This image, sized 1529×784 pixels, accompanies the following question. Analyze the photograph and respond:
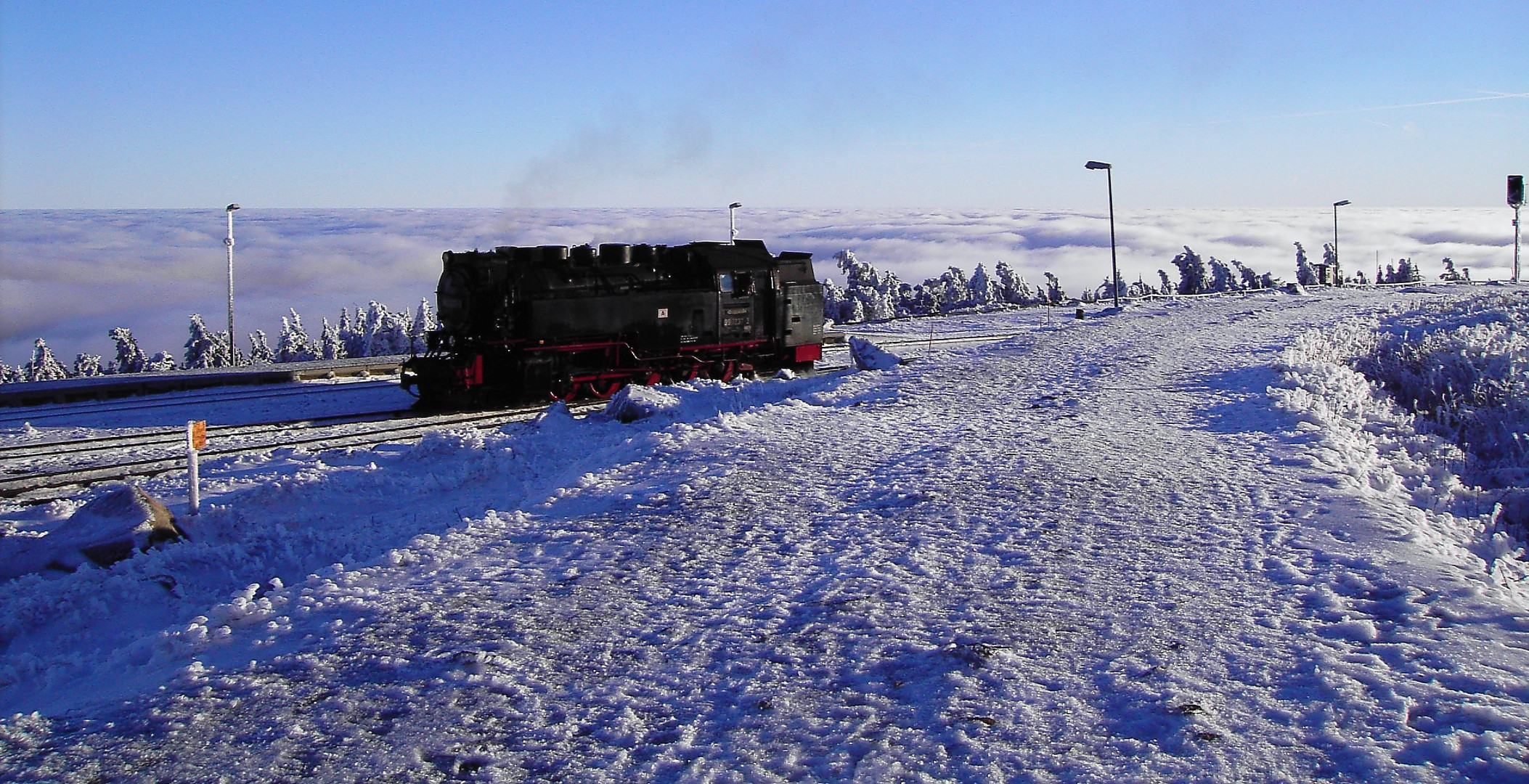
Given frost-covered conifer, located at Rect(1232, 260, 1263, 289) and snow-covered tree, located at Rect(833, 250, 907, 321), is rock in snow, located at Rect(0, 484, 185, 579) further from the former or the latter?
frost-covered conifer, located at Rect(1232, 260, 1263, 289)

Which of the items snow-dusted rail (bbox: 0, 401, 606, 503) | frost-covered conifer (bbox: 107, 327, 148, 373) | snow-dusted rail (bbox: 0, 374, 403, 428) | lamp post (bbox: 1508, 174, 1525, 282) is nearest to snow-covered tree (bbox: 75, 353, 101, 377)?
frost-covered conifer (bbox: 107, 327, 148, 373)

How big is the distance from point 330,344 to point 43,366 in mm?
13590

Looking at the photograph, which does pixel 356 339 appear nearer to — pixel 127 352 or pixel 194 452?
pixel 127 352

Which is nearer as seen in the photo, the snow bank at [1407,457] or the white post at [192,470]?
the snow bank at [1407,457]

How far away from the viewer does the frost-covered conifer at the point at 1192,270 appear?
69.8m

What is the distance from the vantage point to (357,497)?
11969mm

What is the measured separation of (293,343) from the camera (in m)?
55.5

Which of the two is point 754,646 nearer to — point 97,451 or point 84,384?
point 97,451

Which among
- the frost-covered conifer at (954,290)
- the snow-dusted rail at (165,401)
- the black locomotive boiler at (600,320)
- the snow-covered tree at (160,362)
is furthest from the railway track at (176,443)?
the frost-covered conifer at (954,290)

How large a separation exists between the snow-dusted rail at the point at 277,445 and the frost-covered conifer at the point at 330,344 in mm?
38425

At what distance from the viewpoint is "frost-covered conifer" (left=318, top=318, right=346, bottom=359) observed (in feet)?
181

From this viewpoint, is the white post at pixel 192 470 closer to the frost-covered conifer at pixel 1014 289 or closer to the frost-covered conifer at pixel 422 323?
the frost-covered conifer at pixel 422 323

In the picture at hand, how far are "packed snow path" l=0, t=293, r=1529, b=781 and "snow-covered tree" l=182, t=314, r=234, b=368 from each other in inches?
1737

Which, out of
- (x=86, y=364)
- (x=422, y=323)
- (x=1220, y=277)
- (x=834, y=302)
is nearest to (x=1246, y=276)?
(x=1220, y=277)
